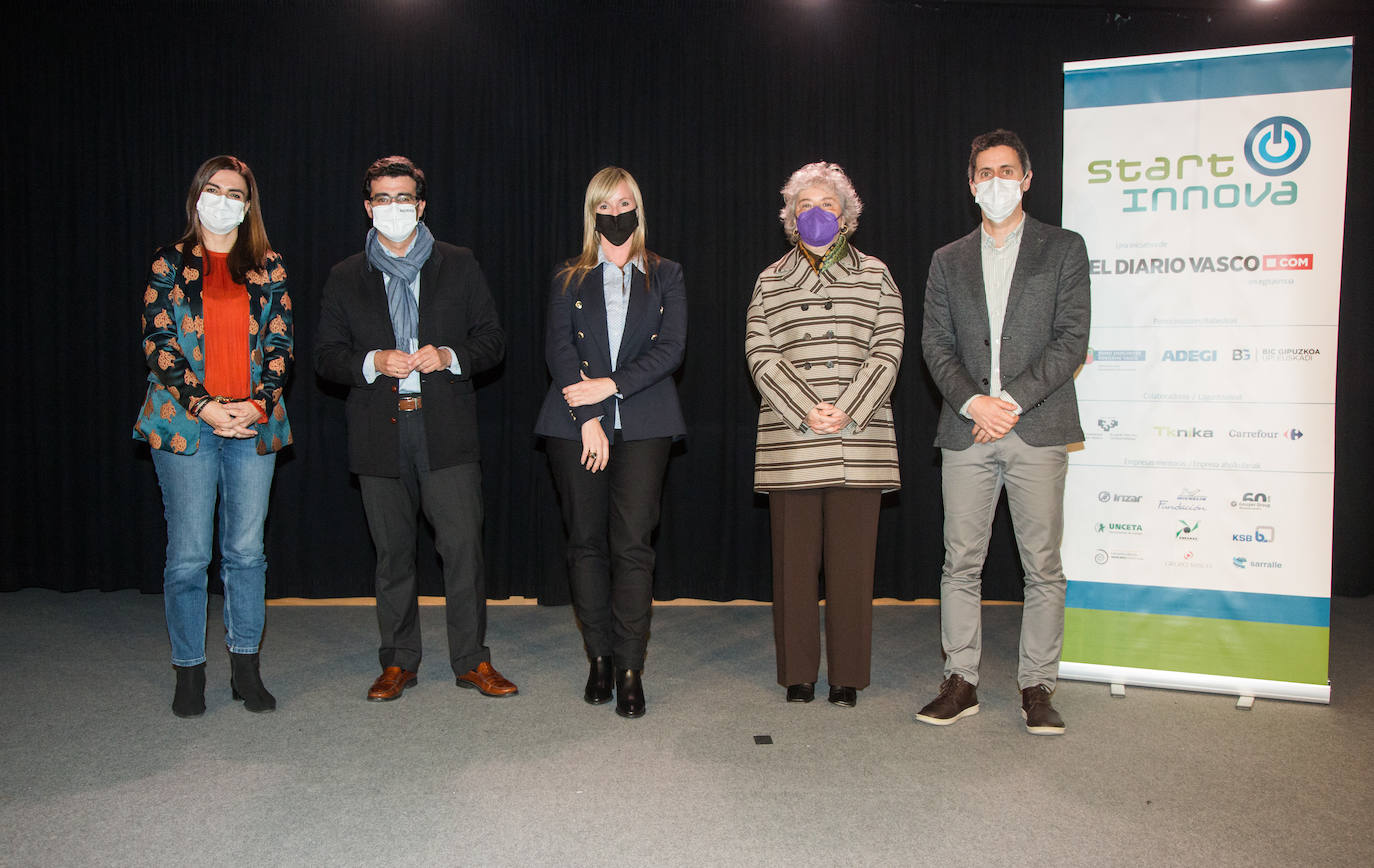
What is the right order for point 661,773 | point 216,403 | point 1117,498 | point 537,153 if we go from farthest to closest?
point 537,153
point 1117,498
point 216,403
point 661,773

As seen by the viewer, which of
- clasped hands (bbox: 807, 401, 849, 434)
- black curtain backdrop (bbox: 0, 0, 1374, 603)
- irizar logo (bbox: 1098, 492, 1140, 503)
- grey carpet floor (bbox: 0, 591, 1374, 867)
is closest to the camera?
grey carpet floor (bbox: 0, 591, 1374, 867)

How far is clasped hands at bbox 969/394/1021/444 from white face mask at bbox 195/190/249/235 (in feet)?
7.83

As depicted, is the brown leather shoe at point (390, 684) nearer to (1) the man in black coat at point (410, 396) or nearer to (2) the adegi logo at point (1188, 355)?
(1) the man in black coat at point (410, 396)

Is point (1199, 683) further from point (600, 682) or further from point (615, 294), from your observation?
point (615, 294)

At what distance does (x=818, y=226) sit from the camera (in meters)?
2.88

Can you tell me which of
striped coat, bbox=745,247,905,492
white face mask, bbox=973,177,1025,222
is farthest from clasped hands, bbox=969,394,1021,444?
white face mask, bbox=973,177,1025,222

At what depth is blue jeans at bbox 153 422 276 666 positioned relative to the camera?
2.81 meters

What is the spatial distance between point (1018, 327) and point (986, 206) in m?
0.40

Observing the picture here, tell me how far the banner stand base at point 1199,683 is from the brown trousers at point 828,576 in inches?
33.9

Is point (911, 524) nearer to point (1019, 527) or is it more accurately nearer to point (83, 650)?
point (1019, 527)

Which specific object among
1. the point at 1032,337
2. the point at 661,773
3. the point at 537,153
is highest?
the point at 537,153

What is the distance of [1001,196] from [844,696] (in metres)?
1.69

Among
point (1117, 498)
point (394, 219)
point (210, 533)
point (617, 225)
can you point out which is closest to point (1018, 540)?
point (1117, 498)

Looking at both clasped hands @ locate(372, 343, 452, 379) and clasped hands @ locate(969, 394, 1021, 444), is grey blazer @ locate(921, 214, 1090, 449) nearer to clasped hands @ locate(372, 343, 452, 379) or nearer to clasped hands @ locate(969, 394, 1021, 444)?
clasped hands @ locate(969, 394, 1021, 444)
